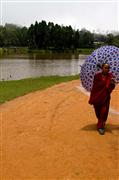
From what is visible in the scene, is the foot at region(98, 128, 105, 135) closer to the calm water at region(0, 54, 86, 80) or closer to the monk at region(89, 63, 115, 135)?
the monk at region(89, 63, 115, 135)

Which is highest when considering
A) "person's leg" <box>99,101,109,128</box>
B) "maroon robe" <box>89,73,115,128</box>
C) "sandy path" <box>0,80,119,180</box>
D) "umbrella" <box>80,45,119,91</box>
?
"umbrella" <box>80,45,119,91</box>

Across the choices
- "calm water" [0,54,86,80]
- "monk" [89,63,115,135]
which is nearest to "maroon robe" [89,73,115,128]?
"monk" [89,63,115,135]

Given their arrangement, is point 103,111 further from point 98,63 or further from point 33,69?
point 33,69

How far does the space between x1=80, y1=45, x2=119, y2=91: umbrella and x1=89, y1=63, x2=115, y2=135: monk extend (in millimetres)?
395

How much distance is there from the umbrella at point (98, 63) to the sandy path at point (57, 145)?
95cm

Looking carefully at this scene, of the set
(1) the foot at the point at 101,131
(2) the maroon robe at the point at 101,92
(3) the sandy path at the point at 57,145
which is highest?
(2) the maroon robe at the point at 101,92

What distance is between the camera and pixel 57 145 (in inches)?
284

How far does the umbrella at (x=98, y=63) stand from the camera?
8.25 metres

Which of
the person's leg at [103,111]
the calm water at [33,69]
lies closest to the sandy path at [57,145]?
the person's leg at [103,111]

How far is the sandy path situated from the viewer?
20.0 ft

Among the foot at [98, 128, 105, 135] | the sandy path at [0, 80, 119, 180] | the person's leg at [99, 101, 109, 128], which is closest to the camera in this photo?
the sandy path at [0, 80, 119, 180]

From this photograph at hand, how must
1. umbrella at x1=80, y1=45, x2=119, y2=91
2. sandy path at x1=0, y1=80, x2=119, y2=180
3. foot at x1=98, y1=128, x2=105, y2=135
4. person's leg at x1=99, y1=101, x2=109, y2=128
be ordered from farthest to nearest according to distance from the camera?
umbrella at x1=80, y1=45, x2=119, y2=91
person's leg at x1=99, y1=101, x2=109, y2=128
foot at x1=98, y1=128, x2=105, y2=135
sandy path at x1=0, y1=80, x2=119, y2=180

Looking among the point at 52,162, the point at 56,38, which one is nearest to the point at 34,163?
the point at 52,162

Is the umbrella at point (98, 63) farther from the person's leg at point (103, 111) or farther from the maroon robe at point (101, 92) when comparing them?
the person's leg at point (103, 111)
